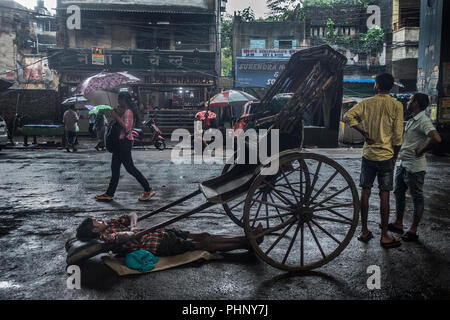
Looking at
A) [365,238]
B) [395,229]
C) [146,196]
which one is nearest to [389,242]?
[365,238]

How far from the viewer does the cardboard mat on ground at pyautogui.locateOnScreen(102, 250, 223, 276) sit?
319 cm

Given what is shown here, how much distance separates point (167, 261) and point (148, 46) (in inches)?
→ 896

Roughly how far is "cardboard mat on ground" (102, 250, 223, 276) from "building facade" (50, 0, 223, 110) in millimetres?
20214

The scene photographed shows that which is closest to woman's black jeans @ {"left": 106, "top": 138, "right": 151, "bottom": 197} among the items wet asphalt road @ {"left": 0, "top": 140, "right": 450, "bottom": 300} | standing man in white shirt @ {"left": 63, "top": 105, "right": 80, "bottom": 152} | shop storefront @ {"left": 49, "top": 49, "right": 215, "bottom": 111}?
wet asphalt road @ {"left": 0, "top": 140, "right": 450, "bottom": 300}

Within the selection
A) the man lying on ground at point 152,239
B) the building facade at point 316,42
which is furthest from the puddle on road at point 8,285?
the building facade at point 316,42

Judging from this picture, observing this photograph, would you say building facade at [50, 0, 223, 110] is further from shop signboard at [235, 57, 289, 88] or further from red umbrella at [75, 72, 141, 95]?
red umbrella at [75, 72, 141, 95]

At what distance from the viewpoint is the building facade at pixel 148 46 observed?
73.6ft

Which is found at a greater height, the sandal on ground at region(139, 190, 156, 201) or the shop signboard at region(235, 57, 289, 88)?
the shop signboard at region(235, 57, 289, 88)

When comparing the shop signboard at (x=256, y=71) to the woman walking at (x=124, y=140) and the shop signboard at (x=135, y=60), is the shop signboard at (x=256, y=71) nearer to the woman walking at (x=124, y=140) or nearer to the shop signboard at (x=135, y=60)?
the shop signboard at (x=135, y=60)

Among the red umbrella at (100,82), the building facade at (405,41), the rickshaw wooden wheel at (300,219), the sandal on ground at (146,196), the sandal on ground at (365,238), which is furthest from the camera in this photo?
the building facade at (405,41)

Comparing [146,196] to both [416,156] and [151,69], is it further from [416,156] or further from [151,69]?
[151,69]

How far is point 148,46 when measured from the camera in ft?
79.0

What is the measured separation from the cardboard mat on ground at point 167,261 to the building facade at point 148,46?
20214 mm
